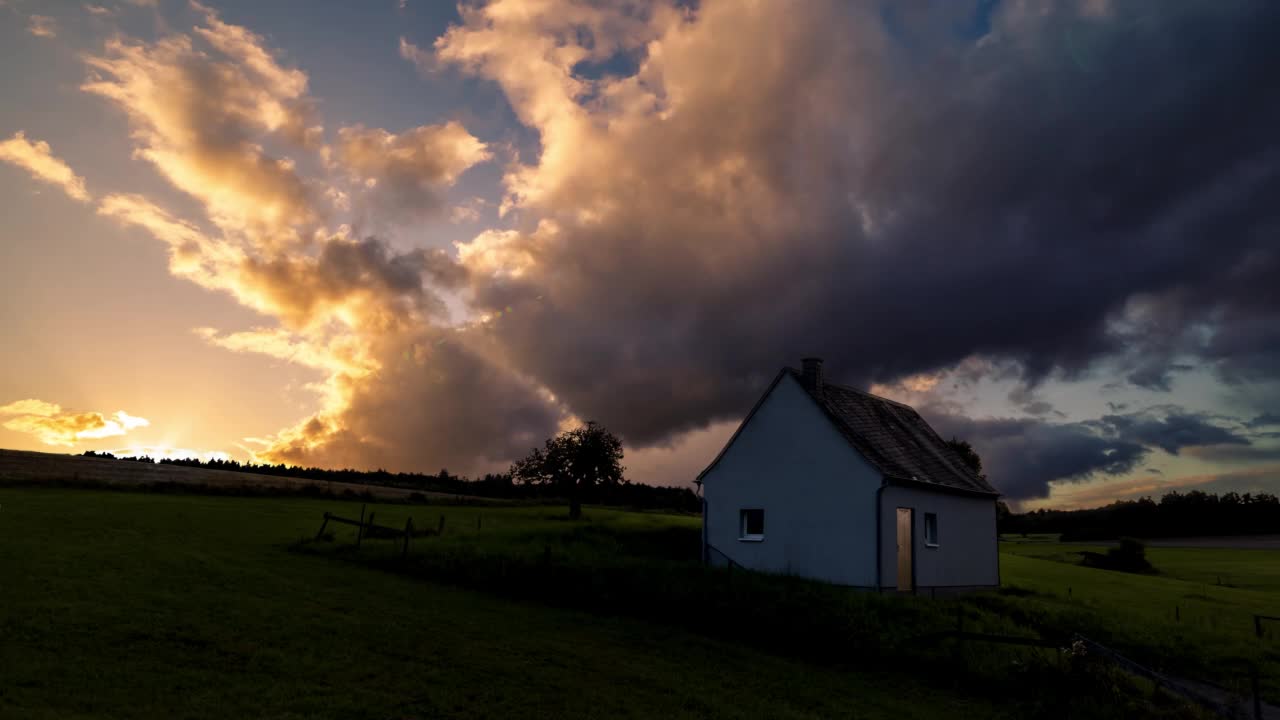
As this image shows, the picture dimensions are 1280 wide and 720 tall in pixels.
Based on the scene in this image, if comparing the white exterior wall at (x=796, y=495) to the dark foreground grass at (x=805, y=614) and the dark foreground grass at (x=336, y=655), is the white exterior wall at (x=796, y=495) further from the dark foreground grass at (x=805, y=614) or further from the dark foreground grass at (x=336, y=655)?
the dark foreground grass at (x=336, y=655)

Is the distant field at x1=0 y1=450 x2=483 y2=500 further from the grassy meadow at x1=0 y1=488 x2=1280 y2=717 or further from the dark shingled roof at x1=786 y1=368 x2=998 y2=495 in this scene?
the dark shingled roof at x1=786 y1=368 x2=998 y2=495

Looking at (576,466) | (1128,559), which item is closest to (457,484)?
(576,466)

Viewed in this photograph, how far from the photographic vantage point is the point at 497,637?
69.8ft

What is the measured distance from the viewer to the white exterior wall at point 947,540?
3369 centimetres

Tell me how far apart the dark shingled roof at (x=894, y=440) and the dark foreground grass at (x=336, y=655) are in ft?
47.4

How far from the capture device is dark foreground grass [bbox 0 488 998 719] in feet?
46.9

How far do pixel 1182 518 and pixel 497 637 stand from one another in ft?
409

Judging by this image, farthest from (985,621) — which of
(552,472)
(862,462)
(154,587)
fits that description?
(552,472)

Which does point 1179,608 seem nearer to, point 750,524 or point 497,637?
point 750,524

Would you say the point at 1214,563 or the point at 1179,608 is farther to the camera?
the point at 1214,563

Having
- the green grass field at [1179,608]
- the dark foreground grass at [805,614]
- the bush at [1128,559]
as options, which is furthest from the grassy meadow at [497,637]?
the bush at [1128,559]

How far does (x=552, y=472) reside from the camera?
77.2 meters

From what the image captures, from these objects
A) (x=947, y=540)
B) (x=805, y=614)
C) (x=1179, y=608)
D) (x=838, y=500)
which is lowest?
(x=1179, y=608)

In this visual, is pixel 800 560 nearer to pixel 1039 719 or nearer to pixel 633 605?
pixel 633 605
